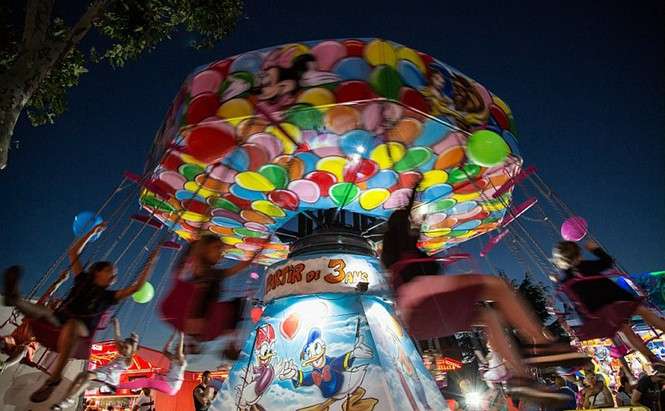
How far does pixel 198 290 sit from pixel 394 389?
109 inches

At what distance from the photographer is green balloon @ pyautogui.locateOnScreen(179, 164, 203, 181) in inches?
250

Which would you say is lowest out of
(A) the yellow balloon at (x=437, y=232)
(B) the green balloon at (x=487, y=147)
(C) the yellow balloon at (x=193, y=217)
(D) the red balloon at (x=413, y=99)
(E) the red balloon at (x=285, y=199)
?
(B) the green balloon at (x=487, y=147)

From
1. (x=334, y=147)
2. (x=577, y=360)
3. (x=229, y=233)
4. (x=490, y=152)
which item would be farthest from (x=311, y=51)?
(x=229, y=233)

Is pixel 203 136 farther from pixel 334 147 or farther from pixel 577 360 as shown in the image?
pixel 577 360

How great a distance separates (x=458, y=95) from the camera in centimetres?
542

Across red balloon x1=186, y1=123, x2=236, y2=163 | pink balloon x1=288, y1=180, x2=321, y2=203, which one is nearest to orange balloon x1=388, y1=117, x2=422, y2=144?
pink balloon x1=288, y1=180, x2=321, y2=203

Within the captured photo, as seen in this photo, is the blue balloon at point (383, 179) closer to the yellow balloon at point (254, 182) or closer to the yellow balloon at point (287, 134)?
the yellow balloon at point (287, 134)

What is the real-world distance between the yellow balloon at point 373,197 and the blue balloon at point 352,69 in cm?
281

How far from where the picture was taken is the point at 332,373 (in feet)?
17.5

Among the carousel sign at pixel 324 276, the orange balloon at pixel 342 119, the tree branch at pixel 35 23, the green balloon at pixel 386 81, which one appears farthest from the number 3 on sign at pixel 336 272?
the tree branch at pixel 35 23

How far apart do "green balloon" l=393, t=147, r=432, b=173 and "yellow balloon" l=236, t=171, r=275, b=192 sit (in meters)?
2.19

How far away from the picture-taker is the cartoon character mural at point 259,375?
559cm

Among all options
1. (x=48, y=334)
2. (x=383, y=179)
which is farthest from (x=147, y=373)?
(x=383, y=179)

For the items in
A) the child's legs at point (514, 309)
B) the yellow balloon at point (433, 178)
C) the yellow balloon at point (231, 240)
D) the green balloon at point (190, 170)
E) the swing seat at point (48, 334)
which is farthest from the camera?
the yellow balloon at point (231, 240)
